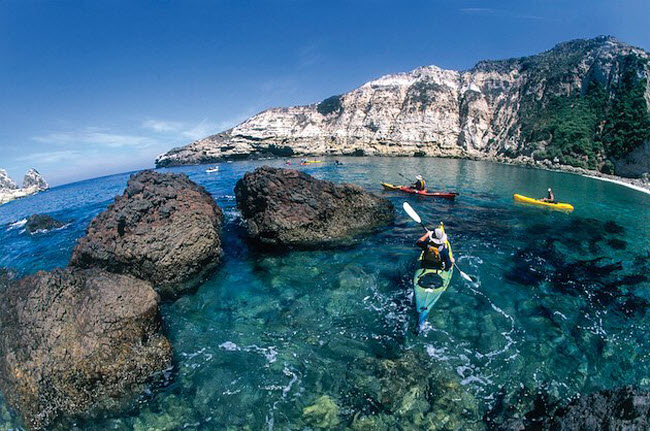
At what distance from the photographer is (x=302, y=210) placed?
15.0m

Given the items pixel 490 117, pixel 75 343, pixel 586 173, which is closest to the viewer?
pixel 75 343

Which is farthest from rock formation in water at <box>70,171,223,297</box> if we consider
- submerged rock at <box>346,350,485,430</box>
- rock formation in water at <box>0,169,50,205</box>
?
rock formation in water at <box>0,169,50,205</box>

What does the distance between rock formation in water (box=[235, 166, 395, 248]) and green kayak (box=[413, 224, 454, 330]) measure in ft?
15.8

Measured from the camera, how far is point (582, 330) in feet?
28.3

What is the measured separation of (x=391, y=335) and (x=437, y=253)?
3.97 metres

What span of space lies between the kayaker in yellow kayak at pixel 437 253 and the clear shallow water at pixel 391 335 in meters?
0.82

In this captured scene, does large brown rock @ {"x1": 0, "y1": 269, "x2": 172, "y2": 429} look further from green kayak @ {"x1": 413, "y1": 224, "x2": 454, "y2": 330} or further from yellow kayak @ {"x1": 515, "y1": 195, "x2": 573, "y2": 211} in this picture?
yellow kayak @ {"x1": 515, "y1": 195, "x2": 573, "y2": 211}

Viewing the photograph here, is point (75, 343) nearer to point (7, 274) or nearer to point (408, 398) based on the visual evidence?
point (408, 398)

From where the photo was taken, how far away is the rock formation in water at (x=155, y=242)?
10.8 m

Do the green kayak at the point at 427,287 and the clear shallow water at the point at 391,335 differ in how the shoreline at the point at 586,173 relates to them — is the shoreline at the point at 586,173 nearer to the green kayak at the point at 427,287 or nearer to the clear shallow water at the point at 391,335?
the clear shallow water at the point at 391,335

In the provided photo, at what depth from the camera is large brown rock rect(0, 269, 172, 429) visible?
618 cm

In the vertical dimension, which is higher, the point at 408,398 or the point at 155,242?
the point at 155,242

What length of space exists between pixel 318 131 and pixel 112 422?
101902 mm

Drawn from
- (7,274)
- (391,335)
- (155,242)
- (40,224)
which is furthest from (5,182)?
(391,335)
